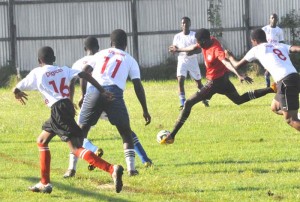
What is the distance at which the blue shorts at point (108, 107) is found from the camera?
43.5 feet

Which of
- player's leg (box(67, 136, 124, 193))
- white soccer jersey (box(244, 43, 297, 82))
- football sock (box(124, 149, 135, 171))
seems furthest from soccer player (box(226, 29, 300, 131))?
player's leg (box(67, 136, 124, 193))

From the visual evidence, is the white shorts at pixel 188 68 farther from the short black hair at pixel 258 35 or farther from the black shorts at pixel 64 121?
the black shorts at pixel 64 121

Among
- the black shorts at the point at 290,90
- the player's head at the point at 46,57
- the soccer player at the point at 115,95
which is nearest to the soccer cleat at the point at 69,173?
the soccer player at the point at 115,95

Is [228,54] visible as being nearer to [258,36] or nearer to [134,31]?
[258,36]

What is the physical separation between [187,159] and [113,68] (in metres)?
2.68

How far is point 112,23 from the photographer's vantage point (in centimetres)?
3534

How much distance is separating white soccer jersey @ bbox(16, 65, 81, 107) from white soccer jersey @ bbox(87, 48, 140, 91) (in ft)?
2.66

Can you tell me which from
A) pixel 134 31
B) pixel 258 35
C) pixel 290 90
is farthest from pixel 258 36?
pixel 134 31

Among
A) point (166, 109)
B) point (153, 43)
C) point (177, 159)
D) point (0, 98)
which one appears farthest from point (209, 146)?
point (153, 43)

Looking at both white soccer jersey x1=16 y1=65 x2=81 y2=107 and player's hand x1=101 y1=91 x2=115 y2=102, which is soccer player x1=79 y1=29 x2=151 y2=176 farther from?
white soccer jersey x1=16 y1=65 x2=81 y2=107

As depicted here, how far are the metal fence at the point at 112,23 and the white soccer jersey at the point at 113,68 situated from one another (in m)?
21.3

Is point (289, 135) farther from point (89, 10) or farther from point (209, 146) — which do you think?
Result: point (89, 10)

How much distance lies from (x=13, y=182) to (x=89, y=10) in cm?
2239

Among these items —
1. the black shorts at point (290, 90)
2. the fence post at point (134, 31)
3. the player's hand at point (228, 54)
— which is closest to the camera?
the black shorts at point (290, 90)
